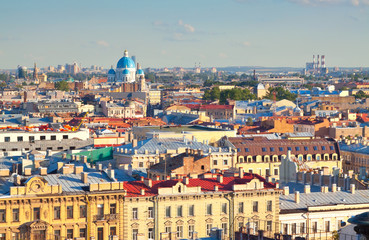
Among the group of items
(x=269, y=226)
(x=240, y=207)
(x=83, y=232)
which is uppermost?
(x=240, y=207)

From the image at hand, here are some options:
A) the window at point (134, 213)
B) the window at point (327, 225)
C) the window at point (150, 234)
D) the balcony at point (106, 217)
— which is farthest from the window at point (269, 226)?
the balcony at point (106, 217)

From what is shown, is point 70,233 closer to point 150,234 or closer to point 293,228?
point 150,234

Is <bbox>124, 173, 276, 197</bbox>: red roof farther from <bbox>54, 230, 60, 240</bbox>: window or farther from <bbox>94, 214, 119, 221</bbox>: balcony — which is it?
<bbox>54, 230, 60, 240</bbox>: window

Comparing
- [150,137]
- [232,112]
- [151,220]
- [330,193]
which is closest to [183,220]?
[151,220]

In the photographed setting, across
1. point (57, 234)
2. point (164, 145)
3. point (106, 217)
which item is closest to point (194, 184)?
point (106, 217)

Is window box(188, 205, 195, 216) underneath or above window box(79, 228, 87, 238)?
above

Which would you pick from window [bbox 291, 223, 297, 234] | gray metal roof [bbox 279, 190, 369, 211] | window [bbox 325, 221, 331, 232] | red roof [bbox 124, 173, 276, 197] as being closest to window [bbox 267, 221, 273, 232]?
window [bbox 291, 223, 297, 234]

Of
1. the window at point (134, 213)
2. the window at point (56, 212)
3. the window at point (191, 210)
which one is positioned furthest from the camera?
the window at point (191, 210)

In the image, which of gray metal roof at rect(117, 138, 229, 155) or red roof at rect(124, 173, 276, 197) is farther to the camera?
gray metal roof at rect(117, 138, 229, 155)

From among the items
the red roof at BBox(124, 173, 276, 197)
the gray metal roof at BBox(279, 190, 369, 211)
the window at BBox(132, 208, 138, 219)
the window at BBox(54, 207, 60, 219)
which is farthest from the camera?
the gray metal roof at BBox(279, 190, 369, 211)

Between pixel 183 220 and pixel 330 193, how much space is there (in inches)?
298

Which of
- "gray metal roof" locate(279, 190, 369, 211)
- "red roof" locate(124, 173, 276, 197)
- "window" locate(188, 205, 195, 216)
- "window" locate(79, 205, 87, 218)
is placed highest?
"red roof" locate(124, 173, 276, 197)

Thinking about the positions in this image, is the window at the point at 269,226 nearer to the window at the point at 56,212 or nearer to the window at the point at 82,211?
the window at the point at 82,211

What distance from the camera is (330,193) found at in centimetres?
4153
